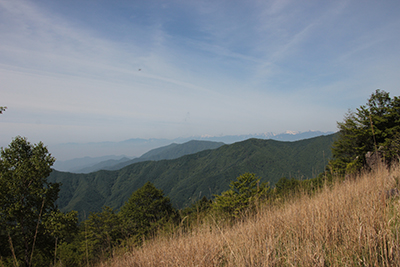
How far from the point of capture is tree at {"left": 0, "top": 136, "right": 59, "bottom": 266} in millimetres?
14808

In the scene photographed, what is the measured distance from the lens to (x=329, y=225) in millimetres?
2553

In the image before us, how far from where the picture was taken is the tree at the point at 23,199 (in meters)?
14.8

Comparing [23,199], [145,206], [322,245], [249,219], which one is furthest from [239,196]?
[322,245]

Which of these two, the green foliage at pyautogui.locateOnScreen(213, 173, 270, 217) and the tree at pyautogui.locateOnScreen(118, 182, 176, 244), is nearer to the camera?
the green foliage at pyautogui.locateOnScreen(213, 173, 270, 217)

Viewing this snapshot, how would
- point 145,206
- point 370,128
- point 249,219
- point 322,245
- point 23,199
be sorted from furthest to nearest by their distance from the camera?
point 145,206 < point 370,128 < point 23,199 < point 249,219 < point 322,245

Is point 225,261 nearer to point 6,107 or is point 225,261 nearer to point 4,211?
point 6,107

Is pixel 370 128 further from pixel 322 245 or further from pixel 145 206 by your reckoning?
pixel 145 206

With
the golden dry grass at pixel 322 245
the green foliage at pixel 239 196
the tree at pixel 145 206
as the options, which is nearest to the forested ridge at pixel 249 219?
the golden dry grass at pixel 322 245

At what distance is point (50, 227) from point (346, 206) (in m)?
21.1

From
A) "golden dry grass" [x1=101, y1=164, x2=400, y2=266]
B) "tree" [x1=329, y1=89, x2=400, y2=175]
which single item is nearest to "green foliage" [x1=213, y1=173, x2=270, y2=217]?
"golden dry grass" [x1=101, y1=164, x2=400, y2=266]

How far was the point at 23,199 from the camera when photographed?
52.7 feet

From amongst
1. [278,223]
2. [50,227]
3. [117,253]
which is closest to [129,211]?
[50,227]

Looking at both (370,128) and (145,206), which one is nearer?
(370,128)

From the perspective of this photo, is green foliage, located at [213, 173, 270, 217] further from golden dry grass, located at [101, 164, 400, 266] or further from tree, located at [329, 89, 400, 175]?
tree, located at [329, 89, 400, 175]
